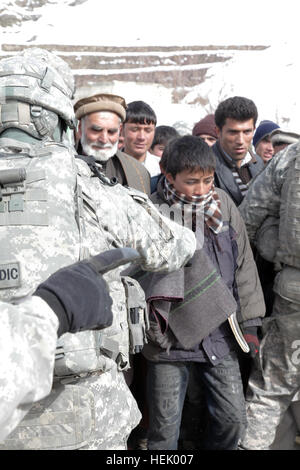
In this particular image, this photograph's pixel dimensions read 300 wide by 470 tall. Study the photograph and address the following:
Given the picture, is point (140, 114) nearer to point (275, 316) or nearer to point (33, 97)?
point (275, 316)

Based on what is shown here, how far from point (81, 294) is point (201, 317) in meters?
1.51

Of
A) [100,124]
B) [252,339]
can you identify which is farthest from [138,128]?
[252,339]

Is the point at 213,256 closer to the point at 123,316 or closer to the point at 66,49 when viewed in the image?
the point at 123,316

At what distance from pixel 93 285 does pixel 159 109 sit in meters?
12.5

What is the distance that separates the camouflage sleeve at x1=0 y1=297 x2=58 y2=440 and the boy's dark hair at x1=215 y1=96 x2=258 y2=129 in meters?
2.66

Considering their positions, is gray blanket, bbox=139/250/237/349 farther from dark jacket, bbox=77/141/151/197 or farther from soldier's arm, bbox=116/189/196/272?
dark jacket, bbox=77/141/151/197

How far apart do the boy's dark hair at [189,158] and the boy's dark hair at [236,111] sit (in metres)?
0.79

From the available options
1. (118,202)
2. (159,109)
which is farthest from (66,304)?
(159,109)

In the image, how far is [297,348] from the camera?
2.85m

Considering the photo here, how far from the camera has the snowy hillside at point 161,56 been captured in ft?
43.4

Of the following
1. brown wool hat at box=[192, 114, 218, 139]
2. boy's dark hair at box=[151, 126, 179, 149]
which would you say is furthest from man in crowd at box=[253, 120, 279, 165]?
boy's dark hair at box=[151, 126, 179, 149]

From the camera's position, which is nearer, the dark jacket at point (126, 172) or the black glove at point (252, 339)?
the black glove at point (252, 339)

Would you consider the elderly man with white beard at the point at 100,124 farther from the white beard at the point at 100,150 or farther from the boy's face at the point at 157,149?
the boy's face at the point at 157,149

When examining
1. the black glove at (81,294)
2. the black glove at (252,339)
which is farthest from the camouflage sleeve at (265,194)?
the black glove at (81,294)
